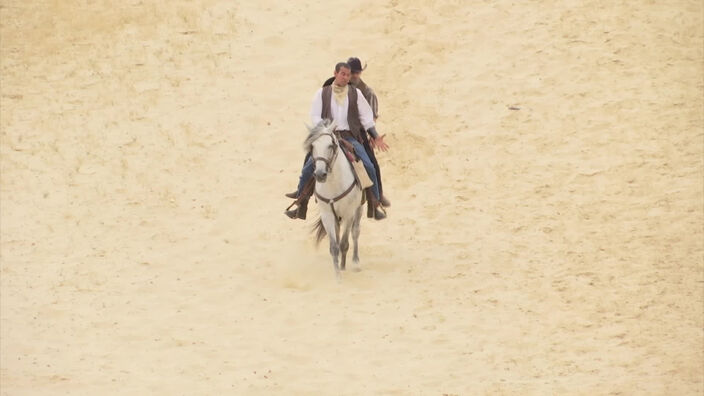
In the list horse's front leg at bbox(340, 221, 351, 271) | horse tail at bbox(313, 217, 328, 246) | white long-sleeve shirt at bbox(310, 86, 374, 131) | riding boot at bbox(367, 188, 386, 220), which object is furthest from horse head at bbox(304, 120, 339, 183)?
horse tail at bbox(313, 217, 328, 246)

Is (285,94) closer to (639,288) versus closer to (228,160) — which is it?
(228,160)

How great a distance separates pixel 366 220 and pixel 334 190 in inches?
138

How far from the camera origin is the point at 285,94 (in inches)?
951

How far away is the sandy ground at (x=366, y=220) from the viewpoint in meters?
15.2

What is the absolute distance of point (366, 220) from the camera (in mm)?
20703

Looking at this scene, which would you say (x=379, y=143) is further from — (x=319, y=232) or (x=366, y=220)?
(x=366, y=220)

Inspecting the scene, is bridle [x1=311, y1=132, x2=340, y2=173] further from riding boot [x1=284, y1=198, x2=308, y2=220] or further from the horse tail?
the horse tail

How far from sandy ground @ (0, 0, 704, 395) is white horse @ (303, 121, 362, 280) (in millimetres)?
551

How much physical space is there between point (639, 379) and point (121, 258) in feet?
27.2

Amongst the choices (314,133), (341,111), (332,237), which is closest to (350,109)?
(341,111)

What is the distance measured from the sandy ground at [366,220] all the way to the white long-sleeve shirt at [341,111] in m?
2.16

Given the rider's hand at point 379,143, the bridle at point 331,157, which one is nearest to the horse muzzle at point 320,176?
the bridle at point 331,157

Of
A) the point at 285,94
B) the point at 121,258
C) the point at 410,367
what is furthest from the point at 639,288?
the point at 285,94

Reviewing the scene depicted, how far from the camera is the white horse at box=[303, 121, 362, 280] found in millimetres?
16578
